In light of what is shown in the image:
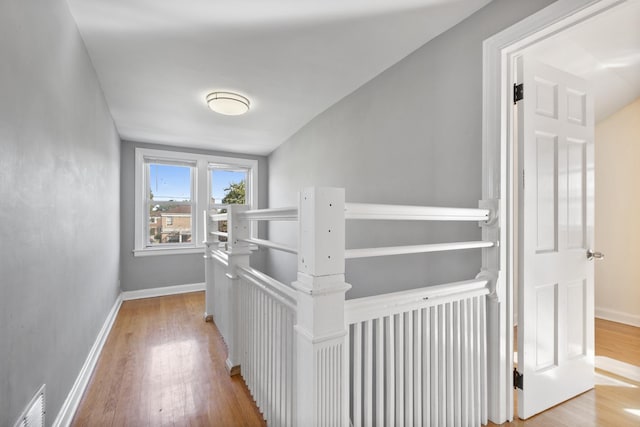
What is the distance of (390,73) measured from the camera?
2201 millimetres

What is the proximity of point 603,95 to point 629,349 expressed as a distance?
2167mm

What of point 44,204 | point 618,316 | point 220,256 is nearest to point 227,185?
point 220,256

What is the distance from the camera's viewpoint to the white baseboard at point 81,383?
1.49 m

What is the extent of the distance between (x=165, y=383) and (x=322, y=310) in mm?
1657

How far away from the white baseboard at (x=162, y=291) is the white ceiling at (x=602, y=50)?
15.2 ft

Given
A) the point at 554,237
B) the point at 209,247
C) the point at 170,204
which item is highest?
the point at 170,204

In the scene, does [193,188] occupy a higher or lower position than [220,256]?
higher

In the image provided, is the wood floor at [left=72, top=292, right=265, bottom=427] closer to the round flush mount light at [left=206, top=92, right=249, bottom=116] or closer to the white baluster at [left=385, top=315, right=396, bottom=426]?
the white baluster at [left=385, top=315, right=396, bottom=426]

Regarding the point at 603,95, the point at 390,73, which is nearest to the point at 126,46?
the point at 390,73

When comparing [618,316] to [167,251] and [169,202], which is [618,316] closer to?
[167,251]

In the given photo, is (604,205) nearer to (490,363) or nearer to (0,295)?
(490,363)

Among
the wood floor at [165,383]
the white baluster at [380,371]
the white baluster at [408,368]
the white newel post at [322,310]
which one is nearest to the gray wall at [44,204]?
the wood floor at [165,383]

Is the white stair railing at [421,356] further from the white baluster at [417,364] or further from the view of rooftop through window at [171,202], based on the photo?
the view of rooftop through window at [171,202]

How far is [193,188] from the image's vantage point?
14.9 feet
